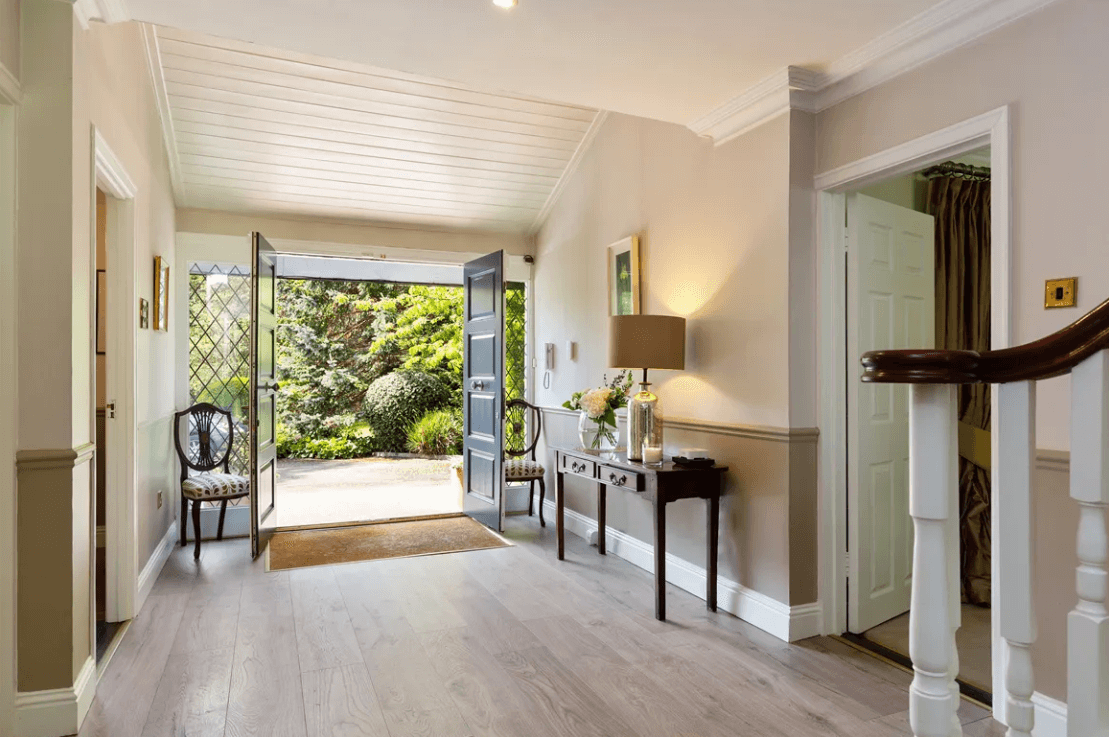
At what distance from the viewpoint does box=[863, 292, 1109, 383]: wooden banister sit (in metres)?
0.90

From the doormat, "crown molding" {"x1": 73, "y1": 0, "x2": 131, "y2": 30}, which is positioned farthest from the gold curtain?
"crown molding" {"x1": 73, "y1": 0, "x2": 131, "y2": 30}

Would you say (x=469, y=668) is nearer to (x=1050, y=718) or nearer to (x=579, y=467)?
(x=579, y=467)

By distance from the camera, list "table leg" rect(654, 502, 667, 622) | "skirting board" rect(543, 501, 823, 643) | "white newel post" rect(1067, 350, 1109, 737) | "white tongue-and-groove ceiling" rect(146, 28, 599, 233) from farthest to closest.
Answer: "white tongue-and-groove ceiling" rect(146, 28, 599, 233) < "table leg" rect(654, 502, 667, 622) < "skirting board" rect(543, 501, 823, 643) < "white newel post" rect(1067, 350, 1109, 737)

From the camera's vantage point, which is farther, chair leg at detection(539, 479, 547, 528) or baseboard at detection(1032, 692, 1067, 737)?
chair leg at detection(539, 479, 547, 528)

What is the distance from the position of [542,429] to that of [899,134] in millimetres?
3543

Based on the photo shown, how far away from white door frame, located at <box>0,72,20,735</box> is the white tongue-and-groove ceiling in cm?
181

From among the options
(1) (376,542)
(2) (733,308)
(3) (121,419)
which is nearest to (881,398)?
(2) (733,308)

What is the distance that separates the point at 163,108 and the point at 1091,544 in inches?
190

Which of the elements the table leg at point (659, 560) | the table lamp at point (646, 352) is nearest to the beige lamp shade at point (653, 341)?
the table lamp at point (646, 352)

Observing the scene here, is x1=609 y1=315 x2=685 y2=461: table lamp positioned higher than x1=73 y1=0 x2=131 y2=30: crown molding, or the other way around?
x1=73 y1=0 x2=131 y2=30: crown molding

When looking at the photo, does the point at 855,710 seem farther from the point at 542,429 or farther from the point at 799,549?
the point at 542,429

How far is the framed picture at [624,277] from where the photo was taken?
4250mm

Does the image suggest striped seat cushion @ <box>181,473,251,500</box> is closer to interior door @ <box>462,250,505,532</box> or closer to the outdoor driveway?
the outdoor driveway

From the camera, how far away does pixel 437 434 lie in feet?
34.2
